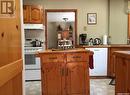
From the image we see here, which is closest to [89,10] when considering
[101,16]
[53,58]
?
[101,16]

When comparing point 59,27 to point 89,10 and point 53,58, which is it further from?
point 53,58

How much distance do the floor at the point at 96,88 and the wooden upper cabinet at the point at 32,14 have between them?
1.75 m

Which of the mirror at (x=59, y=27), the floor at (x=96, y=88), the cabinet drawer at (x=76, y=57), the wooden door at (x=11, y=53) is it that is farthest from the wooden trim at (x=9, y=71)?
the mirror at (x=59, y=27)

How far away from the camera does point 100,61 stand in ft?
20.5

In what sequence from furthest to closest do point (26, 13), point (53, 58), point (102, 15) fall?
point (102, 15)
point (26, 13)
point (53, 58)

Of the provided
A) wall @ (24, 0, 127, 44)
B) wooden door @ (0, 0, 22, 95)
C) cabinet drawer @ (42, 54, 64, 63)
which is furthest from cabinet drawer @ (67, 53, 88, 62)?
wall @ (24, 0, 127, 44)

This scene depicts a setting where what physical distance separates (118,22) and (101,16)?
576 millimetres

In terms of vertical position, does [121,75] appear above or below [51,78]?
above

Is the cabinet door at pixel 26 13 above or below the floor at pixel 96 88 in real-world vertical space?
above

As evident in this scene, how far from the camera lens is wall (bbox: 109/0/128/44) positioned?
6.50 m

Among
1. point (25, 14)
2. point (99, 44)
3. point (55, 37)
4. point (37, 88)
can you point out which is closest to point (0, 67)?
point (37, 88)

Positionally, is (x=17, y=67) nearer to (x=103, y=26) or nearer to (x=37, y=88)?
(x=37, y=88)

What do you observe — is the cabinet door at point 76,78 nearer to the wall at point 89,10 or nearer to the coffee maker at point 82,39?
the coffee maker at point 82,39

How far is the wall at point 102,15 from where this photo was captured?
6535 millimetres
